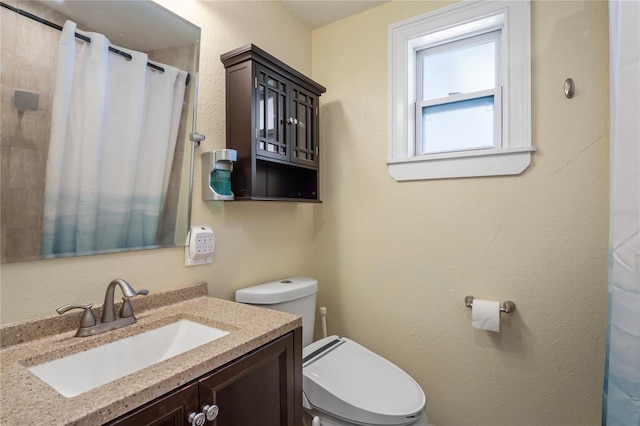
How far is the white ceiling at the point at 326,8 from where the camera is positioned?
1.65 metres

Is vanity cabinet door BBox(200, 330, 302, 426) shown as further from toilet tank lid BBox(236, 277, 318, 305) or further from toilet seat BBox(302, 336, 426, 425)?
toilet tank lid BBox(236, 277, 318, 305)

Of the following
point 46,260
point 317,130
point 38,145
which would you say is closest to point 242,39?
point 317,130

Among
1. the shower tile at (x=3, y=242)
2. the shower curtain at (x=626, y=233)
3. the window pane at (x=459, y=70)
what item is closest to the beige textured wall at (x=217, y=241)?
the shower tile at (x=3, y=242)

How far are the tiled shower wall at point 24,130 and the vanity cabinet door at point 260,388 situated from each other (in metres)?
0.62

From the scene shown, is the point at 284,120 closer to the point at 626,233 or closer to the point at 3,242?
the point at 3,242

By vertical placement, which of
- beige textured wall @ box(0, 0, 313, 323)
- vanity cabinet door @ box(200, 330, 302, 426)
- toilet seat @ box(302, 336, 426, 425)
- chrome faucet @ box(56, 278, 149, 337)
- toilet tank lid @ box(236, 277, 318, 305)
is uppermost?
beige textured wall @ box(0, 0, 313, 323)

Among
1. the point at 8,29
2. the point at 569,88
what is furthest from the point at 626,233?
the point at 8,29

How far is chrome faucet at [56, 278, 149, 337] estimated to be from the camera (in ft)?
2.77

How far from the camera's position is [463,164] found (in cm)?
143

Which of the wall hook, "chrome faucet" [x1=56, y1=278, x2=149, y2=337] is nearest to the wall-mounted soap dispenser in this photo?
"chrome faucet" [x1=56, y1=278, x2=149, y2=337]

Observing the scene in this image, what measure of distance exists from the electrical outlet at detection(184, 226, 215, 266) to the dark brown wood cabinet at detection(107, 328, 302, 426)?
51 centimetres

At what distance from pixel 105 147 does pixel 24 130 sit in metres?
0.19

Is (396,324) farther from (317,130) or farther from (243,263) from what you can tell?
(317,130)

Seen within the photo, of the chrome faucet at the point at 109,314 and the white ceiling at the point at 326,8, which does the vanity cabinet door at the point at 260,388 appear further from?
the white ceiling at the point at 326,8
